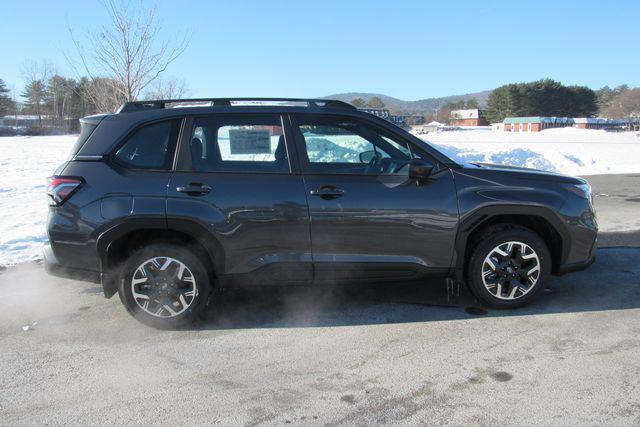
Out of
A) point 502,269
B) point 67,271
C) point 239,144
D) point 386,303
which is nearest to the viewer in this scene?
point 67,271

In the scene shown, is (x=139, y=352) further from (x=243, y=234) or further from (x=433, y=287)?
(x=433, y=287)

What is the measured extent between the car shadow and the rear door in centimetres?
46

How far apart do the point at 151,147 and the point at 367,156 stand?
71.3 inches

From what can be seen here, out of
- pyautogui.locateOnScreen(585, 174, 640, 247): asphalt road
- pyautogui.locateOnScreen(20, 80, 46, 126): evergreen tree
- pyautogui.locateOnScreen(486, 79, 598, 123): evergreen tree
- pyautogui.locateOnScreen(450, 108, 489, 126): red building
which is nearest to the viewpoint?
pyautogui.locateOnScreen(585, 174, 640, 247): asphalt road

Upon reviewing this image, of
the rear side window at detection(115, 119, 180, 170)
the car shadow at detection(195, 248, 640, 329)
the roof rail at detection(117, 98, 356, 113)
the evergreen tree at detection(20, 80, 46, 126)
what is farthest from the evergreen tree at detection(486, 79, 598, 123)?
the rear side window at detection(115, 119, 180, 170)

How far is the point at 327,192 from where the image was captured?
13.1 ft

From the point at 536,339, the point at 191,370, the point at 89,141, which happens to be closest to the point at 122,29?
the point at 89,141

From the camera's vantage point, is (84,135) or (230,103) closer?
(84,135)

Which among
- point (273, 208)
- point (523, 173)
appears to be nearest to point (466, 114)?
point (523, 173)

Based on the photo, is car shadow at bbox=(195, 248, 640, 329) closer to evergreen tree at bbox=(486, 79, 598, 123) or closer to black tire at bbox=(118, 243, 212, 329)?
black tire at bbox=(118, 243, 212, 329)

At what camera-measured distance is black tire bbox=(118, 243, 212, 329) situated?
4.04 m

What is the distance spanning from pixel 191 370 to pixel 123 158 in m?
1.78

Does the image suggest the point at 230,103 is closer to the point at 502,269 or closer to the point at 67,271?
the point at 67,271

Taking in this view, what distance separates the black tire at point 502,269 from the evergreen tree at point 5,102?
12139 centimetres
